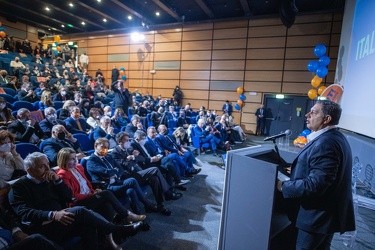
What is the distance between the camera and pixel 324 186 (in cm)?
106

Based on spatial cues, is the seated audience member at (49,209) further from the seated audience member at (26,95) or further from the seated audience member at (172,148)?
the seated audience member at (26,95)

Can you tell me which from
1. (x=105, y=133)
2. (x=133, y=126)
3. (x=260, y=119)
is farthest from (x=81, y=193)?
(x=260, y=119)

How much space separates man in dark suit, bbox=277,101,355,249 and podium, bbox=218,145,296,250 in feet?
0.34

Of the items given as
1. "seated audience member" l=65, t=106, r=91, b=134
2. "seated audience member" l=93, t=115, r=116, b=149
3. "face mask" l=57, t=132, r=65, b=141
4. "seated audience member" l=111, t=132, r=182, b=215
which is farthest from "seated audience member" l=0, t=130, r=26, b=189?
"seated audience member" l=65, t=106, r=91, b=134

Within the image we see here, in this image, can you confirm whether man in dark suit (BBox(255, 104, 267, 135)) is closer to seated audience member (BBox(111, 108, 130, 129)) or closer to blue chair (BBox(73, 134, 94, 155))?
seated audience member (BBox(111, 108, 130, 129))

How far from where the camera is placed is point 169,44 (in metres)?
10.1

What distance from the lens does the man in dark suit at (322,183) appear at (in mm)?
1081

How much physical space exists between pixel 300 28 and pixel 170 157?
293 inches

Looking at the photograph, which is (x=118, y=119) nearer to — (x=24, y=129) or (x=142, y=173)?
(x=24, y=129)

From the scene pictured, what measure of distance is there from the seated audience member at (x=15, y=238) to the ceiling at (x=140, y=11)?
7.13 m

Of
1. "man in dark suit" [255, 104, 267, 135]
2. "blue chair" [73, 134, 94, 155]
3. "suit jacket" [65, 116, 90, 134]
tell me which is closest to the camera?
"blue chair" [73, 134, 94, 155]

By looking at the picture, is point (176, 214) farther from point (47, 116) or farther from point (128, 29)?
point (128, 29)

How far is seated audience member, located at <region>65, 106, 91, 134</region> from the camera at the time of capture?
12.5 ft

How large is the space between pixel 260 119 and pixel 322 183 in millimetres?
7667
